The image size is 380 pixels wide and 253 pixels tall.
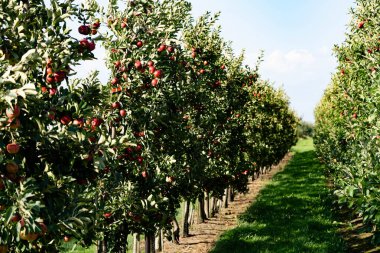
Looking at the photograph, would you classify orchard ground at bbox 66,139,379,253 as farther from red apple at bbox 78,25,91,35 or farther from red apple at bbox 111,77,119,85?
red apple at bbox 78,25,91,35

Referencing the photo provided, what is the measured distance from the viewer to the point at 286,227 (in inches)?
575

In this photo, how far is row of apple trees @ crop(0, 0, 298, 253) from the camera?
393 centimetres

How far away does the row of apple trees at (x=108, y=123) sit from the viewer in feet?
12.9

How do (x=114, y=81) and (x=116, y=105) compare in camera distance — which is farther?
(x=114, y=81)

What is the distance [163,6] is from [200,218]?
11237 millimetres

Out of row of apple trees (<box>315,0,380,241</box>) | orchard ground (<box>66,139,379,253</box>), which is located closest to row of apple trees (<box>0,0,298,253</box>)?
orchard ground (<box>66,139,379,253</box>)

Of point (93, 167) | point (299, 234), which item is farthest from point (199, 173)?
point (93, 167)

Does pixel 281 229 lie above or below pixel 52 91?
below

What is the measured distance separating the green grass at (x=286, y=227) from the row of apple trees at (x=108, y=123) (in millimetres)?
1972

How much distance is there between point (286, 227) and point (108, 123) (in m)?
9.65

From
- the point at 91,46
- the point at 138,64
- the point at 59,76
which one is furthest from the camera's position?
the point at 138,64

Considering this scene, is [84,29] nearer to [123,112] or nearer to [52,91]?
[52,91]

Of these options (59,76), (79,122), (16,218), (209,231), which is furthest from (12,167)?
(209,231)

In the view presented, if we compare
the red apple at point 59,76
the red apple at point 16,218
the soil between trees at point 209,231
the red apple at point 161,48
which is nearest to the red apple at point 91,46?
the red apple at point 59,76
